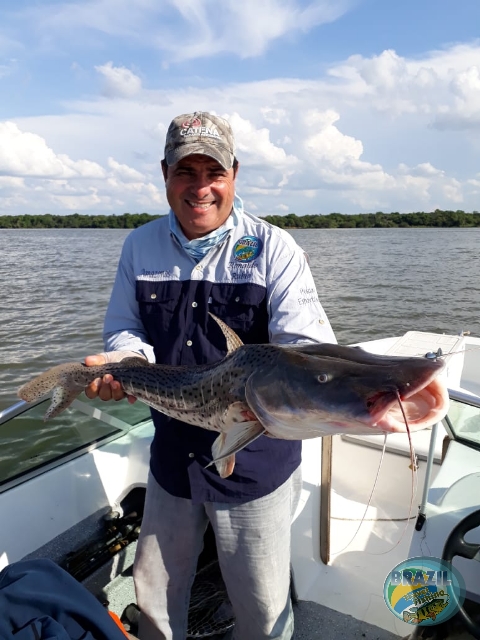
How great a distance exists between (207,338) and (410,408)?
1.42 metres

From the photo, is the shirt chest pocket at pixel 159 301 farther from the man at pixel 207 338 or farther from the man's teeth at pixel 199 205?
the man's teeth at pixel 199 205

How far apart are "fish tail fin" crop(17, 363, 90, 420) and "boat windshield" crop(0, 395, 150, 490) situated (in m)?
0.18

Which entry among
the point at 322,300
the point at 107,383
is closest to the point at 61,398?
the point at 107,383

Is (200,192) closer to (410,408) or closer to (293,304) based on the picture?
(293,304)

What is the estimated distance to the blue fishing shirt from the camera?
9.39ft

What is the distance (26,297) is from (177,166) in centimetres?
1862

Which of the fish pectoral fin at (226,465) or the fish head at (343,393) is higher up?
the fish head at (343,393)

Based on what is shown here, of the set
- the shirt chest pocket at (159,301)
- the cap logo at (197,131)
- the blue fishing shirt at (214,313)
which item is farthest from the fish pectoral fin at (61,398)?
the cap logo at (197,131)

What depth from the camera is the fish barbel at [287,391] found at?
184 cm

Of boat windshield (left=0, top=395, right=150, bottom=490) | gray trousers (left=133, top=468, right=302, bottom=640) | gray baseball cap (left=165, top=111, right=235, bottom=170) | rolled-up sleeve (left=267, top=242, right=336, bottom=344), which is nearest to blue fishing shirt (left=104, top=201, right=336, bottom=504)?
rolled-up sleeve (left=267, top=242, right=336, bottom=344)

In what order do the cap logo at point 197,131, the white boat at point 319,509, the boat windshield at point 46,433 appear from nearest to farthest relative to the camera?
the cap logo at point 197,131 → the white boat at point 319,509 → the boat windshield at point 46,433

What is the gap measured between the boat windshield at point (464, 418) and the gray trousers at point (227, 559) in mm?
1082

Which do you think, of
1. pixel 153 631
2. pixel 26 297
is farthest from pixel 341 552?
pixel 26 297

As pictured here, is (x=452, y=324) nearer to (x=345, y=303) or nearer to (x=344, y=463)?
(x=345, y=303)
